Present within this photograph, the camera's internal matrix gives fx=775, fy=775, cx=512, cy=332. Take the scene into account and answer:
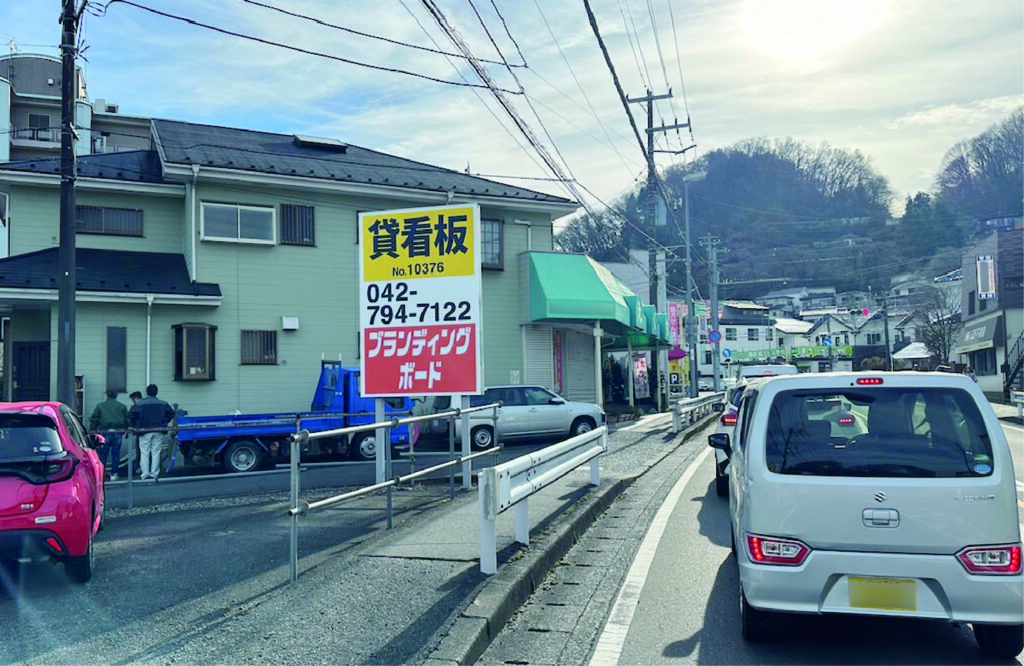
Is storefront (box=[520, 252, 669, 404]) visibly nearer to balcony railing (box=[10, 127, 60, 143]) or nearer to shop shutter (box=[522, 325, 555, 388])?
shop shutter (box=[522, 325, 555, 388])

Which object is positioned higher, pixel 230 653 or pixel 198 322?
pixel 198 322

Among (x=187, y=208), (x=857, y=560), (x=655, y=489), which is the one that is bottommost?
(x=655, y=489)

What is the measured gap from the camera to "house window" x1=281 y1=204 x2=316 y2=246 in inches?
768

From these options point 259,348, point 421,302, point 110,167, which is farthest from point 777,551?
point 110,167

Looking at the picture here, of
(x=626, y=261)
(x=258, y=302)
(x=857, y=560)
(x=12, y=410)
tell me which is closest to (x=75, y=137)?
(x=12, y=410)

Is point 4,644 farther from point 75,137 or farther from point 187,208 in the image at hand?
point 187,208

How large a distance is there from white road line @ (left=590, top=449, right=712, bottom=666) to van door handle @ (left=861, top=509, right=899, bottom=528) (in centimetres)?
163

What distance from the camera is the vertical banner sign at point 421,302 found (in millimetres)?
10359

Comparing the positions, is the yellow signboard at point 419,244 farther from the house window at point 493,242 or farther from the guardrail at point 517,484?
the house window at point 493,242

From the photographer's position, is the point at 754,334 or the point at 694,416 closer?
the point at 694,416

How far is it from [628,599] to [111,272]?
51.7ft

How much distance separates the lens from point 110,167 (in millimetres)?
18906

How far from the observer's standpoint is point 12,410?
638cm

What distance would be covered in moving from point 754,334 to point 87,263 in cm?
7087
